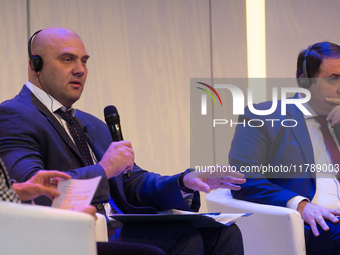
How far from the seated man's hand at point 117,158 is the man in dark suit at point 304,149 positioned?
31.9 inches

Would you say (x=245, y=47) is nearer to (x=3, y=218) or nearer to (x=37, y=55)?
(x=37, y=55)

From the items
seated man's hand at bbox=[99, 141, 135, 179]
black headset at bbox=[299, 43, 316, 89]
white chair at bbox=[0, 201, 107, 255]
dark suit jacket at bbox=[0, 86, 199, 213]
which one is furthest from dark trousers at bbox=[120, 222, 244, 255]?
black headset at bbox=[299, 43, 316, 89]

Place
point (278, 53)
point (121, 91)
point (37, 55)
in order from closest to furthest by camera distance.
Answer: point (37, 55) < point (121, 91) < point (278, 53)

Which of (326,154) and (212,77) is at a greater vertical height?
(212,77)

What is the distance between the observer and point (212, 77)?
12.6ft

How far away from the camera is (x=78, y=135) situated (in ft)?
6.29

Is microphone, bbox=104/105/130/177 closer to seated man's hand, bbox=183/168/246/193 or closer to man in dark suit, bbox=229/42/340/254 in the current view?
seated man's hand, bbox=183/168/246/193

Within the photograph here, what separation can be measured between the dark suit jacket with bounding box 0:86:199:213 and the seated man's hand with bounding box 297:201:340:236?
51 centimetres

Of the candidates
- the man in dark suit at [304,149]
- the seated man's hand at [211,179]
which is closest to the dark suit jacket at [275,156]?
the man in dark suit at [304,149]

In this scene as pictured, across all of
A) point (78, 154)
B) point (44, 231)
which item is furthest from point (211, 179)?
point (44, 231)

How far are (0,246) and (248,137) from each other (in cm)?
154

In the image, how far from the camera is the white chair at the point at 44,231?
0.99 meters

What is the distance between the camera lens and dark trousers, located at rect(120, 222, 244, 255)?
5.41ft

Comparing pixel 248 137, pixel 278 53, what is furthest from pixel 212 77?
pixel 248 137
